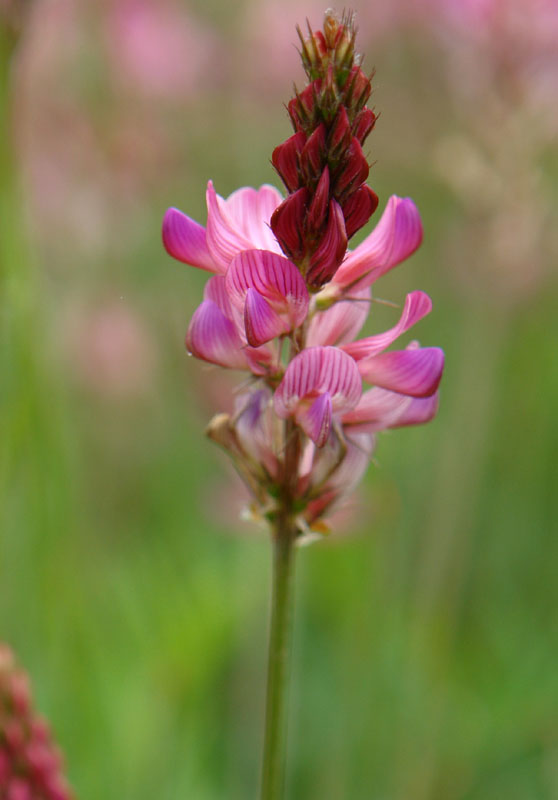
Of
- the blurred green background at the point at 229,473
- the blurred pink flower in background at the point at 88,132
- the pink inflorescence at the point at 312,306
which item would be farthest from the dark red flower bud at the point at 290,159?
the blurred pink flower in background at the point at 88,132

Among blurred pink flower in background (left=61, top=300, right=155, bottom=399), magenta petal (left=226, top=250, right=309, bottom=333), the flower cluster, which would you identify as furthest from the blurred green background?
magenta petal (left=226, top=250, right=309, bottom=333)

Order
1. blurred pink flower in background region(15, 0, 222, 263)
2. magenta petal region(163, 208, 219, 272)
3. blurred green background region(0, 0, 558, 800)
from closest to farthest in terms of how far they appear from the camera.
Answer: magenta petal region(163, 208, 219, 272)
blurred green background region(0, 0, 558, 800)
blurred pink flower in background region(15, 0, 222, 263)

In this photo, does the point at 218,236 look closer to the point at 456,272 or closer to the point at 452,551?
the point at 452,551

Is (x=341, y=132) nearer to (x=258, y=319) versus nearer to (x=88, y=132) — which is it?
(x=258, y=319)

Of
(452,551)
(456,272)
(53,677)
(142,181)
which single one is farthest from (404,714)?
(142,181)

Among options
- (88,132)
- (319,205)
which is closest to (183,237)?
(319,205)

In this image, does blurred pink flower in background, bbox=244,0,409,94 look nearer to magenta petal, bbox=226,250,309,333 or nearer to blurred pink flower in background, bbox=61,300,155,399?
blurred pink flower in background, bbox=61,300,155,399
